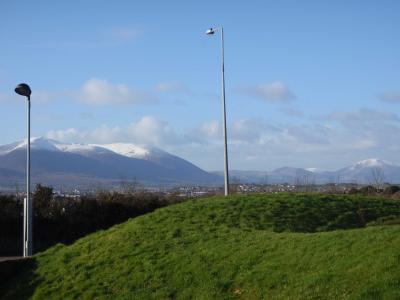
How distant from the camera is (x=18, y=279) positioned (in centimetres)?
1603

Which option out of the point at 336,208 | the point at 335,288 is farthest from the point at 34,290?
the point at 336,208

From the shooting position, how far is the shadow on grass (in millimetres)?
14977

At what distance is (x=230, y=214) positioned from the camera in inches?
734

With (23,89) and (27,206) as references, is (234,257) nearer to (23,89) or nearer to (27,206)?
(27,206)

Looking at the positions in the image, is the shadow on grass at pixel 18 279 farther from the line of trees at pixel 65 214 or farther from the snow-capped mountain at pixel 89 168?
the snow-capped mountain at pixel 89 168

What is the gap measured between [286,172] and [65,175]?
6586cm

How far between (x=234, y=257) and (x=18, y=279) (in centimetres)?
621

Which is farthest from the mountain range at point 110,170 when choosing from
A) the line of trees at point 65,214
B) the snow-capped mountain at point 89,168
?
the line of trees at point 65,214

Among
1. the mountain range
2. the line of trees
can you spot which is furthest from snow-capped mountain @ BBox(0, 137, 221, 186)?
the line of trees

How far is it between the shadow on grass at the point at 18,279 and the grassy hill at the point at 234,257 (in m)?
0.05

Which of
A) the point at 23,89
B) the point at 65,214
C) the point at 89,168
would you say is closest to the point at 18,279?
the point at 23,89

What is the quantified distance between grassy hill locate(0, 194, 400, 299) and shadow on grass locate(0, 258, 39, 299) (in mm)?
48

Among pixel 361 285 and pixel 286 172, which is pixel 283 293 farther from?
pixel 286 172

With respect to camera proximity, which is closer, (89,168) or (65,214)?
(65,214)
